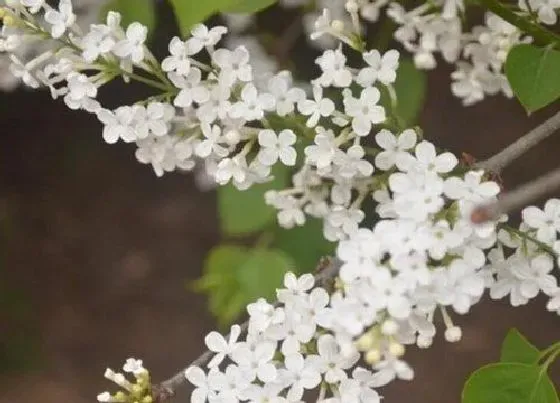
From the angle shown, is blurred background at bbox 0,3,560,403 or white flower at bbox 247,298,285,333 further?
blurred background at bbox 0,3,560,403

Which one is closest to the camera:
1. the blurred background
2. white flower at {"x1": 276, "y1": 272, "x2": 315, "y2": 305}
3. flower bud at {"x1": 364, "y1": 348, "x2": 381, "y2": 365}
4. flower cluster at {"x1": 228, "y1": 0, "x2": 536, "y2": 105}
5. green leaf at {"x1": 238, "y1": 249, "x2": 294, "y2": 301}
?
flower bud at {"x1": 364, "y1": 348, "x2": 381, "y2": 365}

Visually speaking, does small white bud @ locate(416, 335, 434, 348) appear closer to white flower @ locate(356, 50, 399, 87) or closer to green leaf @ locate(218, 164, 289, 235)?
white flower @ locate(356, 50, 399, 87)

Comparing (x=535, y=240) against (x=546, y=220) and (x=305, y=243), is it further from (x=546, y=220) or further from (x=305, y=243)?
(x=305, y=243)

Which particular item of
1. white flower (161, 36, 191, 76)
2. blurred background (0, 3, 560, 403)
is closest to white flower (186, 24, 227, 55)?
white flower (161, 36, 191, 76)

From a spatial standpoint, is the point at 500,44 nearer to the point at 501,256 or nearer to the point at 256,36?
the point at 501,256

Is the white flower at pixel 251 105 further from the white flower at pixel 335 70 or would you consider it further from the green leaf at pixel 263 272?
the green leaf at pixel 263 272
